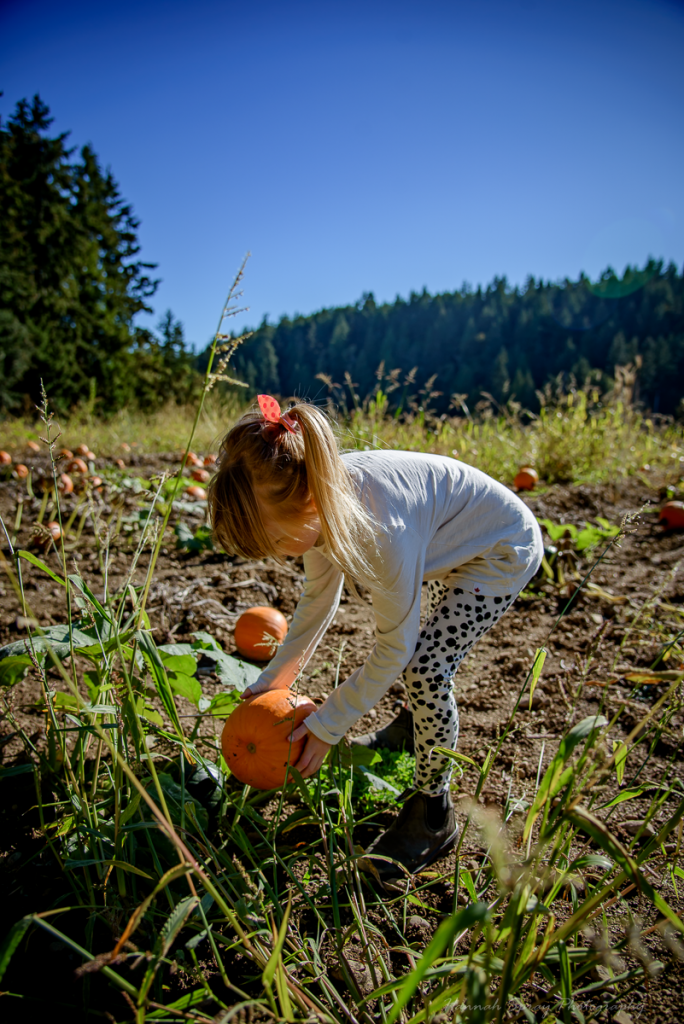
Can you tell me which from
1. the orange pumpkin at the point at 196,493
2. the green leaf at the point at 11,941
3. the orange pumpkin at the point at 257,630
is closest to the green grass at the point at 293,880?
the green leaf at the point at 11,941

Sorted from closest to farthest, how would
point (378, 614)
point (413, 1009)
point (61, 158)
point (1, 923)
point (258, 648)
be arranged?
point (413, 1009)
point (1, 923)
point (378, 614)
point (258, 648)
point (61, 158)

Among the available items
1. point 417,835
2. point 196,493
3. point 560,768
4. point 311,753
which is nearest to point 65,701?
point 311,753

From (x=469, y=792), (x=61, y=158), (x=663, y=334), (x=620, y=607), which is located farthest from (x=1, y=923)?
(x=663, y=334)

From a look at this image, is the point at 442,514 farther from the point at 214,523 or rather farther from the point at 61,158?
the point at 61,158

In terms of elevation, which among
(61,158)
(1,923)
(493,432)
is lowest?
(1,923)

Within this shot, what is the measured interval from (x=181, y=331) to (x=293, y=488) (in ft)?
90.2

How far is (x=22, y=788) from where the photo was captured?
4.73 ft

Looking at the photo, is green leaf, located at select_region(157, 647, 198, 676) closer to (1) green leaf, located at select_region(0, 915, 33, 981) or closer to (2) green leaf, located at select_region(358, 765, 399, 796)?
(2) green leaf, located at select_region(358, 765, 399, 796)

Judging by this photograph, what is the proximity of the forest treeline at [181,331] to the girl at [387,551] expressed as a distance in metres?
0.29

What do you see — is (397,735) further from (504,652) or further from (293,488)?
(293,488)

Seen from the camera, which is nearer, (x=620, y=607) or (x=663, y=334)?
(x=620, y=607)

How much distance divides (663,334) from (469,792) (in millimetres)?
47016

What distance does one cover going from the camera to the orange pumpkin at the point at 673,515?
3.94 metres

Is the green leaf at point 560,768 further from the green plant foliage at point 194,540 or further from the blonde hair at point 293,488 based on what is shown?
the green plant foliage at point 194,540
